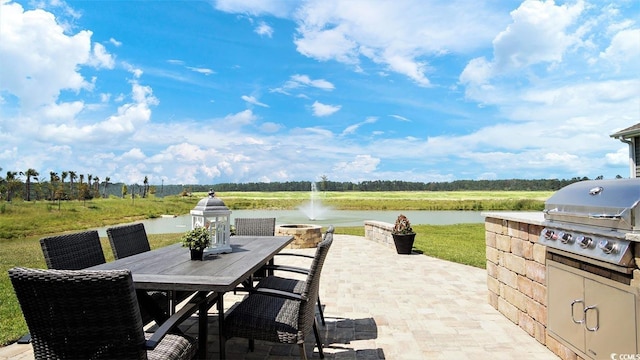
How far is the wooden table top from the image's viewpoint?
193 centimetres

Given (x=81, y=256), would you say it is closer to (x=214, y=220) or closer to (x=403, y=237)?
(x=214, y=220)

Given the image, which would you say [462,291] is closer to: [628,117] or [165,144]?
[628,117]

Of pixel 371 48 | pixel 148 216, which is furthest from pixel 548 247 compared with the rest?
pixel 148 216

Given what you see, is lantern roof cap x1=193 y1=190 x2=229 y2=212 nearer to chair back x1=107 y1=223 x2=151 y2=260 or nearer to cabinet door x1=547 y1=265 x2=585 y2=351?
chair back x1=107 y1=223 x2=151 y2=260

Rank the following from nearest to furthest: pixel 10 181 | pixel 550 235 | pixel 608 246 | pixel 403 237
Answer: pixel 608 246 < pixel 550 235 < pixel 403 237 < pixel 10 181

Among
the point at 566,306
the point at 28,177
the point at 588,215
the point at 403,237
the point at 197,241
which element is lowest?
the point at 403,237

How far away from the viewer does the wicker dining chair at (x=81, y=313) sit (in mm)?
1328

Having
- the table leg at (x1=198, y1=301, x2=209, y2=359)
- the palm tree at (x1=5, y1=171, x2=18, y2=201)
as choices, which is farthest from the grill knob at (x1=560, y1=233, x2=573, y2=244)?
the palm tree at (x1=5, y1=171, x2=18, y2=201)

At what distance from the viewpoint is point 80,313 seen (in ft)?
4.53

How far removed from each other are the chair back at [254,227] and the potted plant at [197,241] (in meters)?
1.66

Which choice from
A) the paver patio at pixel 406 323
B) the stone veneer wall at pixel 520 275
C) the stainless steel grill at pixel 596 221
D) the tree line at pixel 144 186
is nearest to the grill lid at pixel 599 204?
the stainless steel grill at pixel 596 221

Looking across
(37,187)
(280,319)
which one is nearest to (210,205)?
(280,319)

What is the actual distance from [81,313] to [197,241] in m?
1.20

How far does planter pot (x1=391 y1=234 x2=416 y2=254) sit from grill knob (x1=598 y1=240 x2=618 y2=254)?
4854 mm
